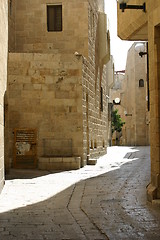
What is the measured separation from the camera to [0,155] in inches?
292

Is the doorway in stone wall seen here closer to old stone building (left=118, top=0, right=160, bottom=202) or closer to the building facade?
old stone building (left=118, top=0, right=160, bottom=202)

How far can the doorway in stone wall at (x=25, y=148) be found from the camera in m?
12.1

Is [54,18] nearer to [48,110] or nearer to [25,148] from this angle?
[48,110]

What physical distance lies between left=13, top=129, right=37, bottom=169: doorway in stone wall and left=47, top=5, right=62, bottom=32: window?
5236mm

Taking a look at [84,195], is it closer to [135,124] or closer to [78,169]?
[78,169]

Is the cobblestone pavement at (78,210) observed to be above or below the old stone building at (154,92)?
below

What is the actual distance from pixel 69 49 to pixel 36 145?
484cm

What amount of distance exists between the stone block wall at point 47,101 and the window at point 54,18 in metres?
3.32

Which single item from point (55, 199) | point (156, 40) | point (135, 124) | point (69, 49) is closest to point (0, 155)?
point (55, 199)

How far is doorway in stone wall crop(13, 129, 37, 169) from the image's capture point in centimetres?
1214

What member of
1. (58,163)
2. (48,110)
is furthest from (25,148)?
(48,110)

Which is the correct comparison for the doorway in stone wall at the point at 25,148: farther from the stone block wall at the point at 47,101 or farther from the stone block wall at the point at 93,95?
the stone block wall at the point at 93,95

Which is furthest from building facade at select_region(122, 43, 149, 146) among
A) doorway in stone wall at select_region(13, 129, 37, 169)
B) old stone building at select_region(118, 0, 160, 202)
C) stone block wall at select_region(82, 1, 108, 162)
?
old stone building at select_region(118, 0, 160, 202)

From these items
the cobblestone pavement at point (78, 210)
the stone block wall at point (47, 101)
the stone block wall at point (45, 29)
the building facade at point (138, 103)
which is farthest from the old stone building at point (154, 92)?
the building facade at point (138, 103)
